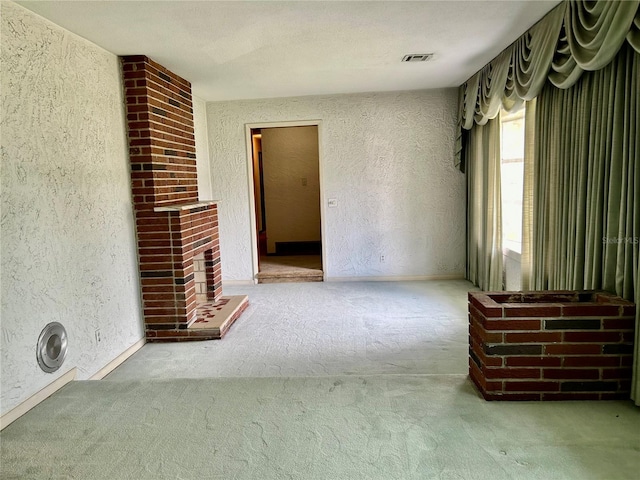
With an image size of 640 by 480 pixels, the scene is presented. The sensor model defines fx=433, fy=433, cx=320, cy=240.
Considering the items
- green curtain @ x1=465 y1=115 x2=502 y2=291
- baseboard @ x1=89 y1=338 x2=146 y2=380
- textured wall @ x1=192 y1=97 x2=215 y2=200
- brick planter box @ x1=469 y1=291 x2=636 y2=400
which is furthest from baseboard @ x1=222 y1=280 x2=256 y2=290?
brick planter box @ x1=469 y1=291 x2=636 y2=400

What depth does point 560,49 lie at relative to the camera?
2.70m

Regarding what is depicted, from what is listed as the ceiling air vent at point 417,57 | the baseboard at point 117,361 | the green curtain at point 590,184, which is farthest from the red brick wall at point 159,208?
the green curtain at point 590,184

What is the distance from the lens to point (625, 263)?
87.1 inches

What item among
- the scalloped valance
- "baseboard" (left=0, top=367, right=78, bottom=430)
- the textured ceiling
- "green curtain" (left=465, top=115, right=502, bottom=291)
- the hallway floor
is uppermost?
the textured ceiling

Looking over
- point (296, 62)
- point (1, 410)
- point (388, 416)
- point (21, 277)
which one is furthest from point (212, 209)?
point (388, 416)

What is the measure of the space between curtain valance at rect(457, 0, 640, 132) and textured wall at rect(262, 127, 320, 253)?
3.64 m

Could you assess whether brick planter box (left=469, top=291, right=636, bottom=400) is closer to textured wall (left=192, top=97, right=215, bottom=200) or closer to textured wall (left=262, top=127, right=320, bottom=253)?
textured wall (left=192, top=97, right=215, bottom=200)

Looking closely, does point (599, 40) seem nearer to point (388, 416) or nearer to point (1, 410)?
point (388, 416)

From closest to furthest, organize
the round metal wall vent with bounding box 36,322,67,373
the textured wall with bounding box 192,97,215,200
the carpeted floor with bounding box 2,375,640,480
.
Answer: the carpeted floor with bounding box 2,375,640,480, the round metal wall vent with bounding box 36,322,67,373, the textured wall with bounding box 192,97,215,200

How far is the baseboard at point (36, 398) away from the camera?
7.23ft

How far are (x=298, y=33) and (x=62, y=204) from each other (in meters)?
1.96

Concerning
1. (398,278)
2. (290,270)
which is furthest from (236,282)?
(398,278)

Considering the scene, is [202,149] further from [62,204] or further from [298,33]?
[62,204]

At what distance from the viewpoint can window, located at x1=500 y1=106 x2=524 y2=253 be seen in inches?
161
